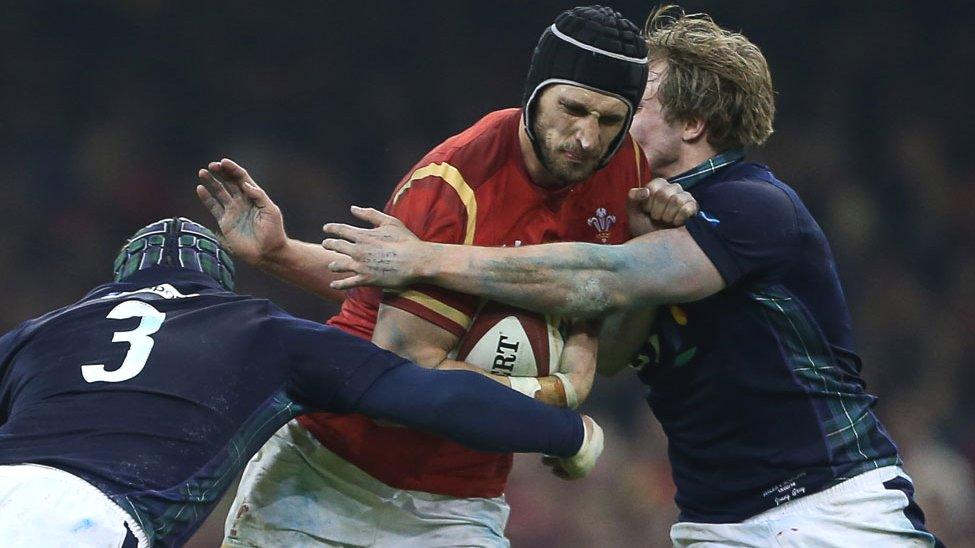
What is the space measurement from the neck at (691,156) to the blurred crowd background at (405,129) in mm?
4588

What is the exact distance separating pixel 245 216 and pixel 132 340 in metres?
0.96

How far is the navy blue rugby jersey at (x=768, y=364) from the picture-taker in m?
4.26

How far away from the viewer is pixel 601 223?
14.1 feet

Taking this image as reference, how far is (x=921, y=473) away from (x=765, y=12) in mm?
3854

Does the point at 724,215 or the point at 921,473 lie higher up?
the point at 724,215

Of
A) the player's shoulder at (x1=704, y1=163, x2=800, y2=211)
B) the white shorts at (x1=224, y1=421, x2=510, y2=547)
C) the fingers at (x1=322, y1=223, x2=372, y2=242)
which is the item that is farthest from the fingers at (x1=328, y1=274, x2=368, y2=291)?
the player's shoulder at (x1=704, y1=163, x2=800, y2=211)

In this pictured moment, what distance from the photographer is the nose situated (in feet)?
13.1

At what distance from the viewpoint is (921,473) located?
29.3ft

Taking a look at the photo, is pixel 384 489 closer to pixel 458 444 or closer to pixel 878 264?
pixel 458 444

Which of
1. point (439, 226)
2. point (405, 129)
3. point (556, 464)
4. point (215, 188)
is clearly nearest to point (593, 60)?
point (439, 226)

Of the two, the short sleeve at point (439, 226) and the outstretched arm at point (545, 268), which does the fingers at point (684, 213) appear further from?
the short sleeve at point (439, 226)

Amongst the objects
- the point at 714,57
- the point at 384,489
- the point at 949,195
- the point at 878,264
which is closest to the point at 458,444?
the point at 384,489

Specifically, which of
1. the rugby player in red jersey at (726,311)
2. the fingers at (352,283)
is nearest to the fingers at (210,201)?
the rugby player in red jersey at (726,311)

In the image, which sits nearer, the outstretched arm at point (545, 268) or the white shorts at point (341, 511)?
the outstretched arm at point (545, 268)
